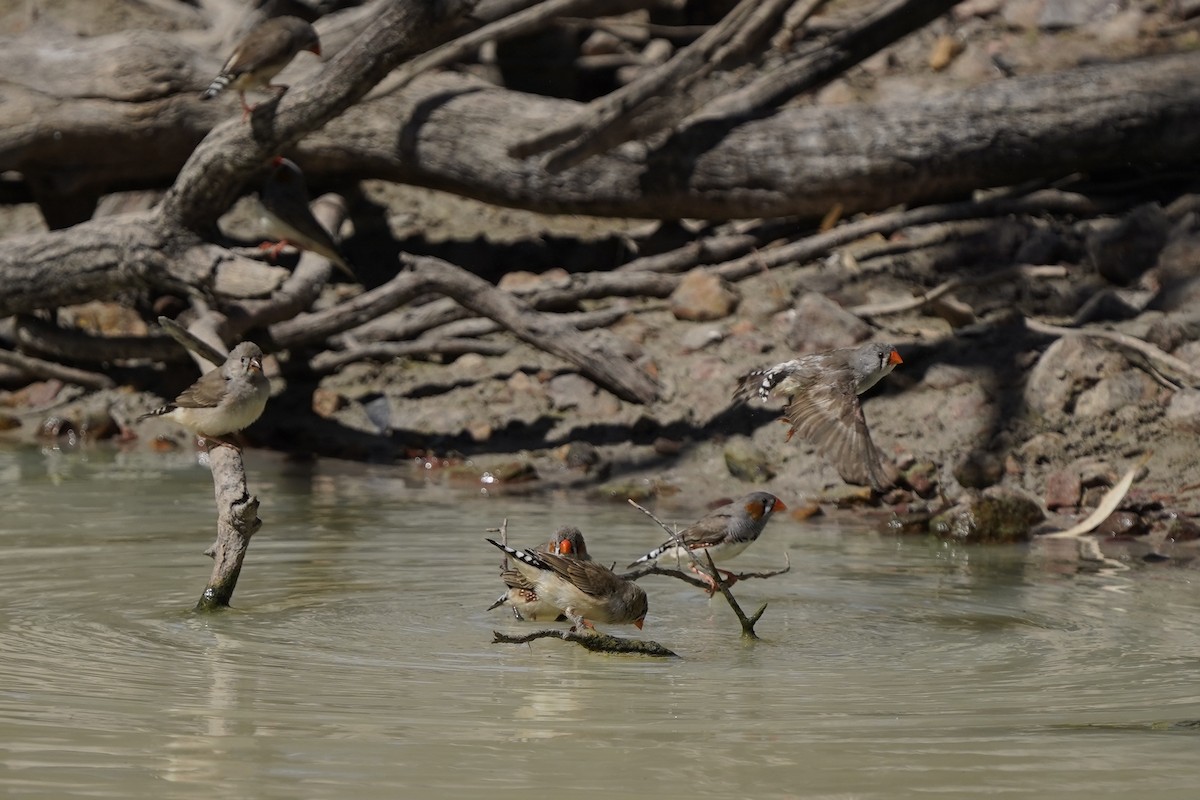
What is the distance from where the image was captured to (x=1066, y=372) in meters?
9.94

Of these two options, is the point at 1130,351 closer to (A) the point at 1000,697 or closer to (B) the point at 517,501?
(B) the point at 517,501

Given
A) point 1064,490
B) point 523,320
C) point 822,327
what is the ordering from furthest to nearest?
point 523,320, point 822,327, point 1064,490

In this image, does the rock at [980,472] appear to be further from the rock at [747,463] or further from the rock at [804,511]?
the rock at [747,463]

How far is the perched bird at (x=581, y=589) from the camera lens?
6375 millimetres

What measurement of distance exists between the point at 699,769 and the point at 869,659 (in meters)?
1.77

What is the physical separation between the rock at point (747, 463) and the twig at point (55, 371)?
5109 millimetres

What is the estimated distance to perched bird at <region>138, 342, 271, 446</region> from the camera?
Answer: 6723mm

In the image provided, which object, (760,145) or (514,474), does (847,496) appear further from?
(760,145)

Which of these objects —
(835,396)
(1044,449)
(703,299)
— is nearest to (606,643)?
(835,396)

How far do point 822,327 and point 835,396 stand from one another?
11.4 feet

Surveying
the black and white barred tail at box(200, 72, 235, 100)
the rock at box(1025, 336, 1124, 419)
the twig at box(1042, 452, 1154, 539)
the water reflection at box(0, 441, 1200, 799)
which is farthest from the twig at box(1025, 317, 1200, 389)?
the black and white barred tail at box(200, 72, 235, 100)

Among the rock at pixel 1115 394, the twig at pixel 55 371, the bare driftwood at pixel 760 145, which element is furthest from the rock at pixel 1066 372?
the twig at pixel 55 371

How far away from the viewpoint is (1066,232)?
1170 centimetres

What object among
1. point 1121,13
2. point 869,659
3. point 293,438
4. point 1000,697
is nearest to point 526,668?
point 869,659
